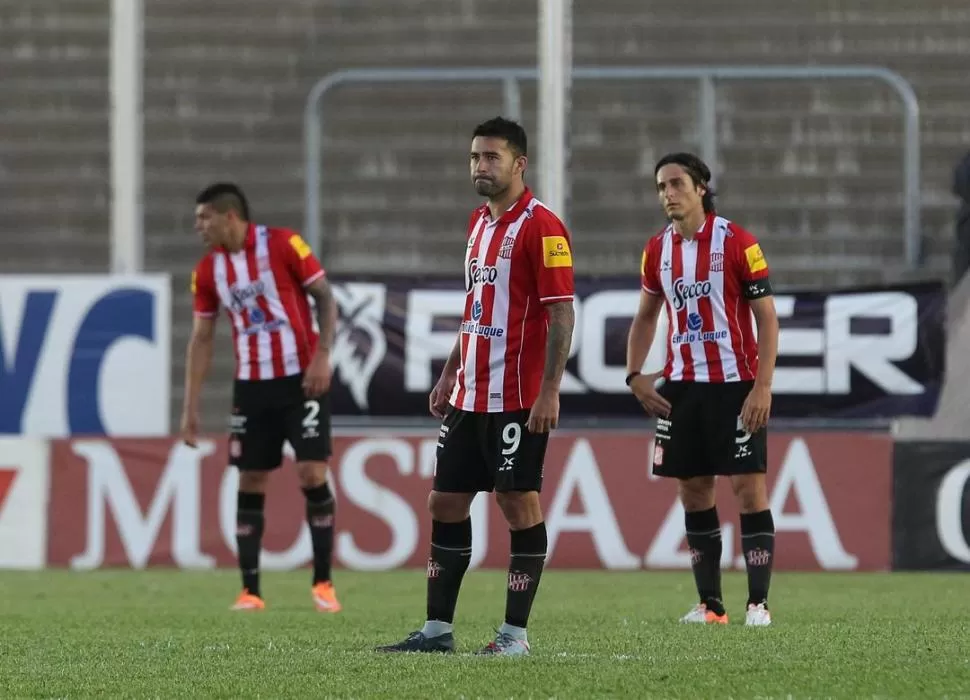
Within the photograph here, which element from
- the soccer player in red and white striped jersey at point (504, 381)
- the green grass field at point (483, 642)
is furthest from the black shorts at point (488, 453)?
the green grass field at point (483, 642)

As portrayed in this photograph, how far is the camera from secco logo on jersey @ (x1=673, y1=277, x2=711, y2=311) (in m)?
7.50

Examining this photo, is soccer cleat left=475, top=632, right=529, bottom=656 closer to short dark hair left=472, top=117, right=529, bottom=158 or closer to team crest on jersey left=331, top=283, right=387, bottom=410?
short dark hair left=472, top=117, right=529, bottom=158

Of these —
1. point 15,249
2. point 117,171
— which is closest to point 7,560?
point 117,171

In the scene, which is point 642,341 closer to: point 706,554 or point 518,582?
point 706,554

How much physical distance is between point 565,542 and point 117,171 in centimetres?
344

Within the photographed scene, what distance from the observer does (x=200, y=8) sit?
16.2 metres

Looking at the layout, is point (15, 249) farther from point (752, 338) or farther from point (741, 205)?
point (752, 338)

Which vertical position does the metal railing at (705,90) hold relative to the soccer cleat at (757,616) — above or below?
above

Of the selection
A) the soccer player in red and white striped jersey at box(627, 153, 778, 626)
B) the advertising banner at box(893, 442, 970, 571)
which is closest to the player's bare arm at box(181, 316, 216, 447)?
the soccer player in red and white striped jersey at box(627, 153, 778, 626)

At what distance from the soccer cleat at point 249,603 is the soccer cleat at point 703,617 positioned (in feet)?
6.55

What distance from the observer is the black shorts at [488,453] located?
19.4 feet

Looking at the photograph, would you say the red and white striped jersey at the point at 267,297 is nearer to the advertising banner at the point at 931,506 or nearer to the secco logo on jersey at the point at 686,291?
the secco logo on jersey at the point at 686,291

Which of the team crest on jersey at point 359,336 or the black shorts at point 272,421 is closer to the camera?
the black shorts at point 272,421

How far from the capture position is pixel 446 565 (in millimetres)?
6094
